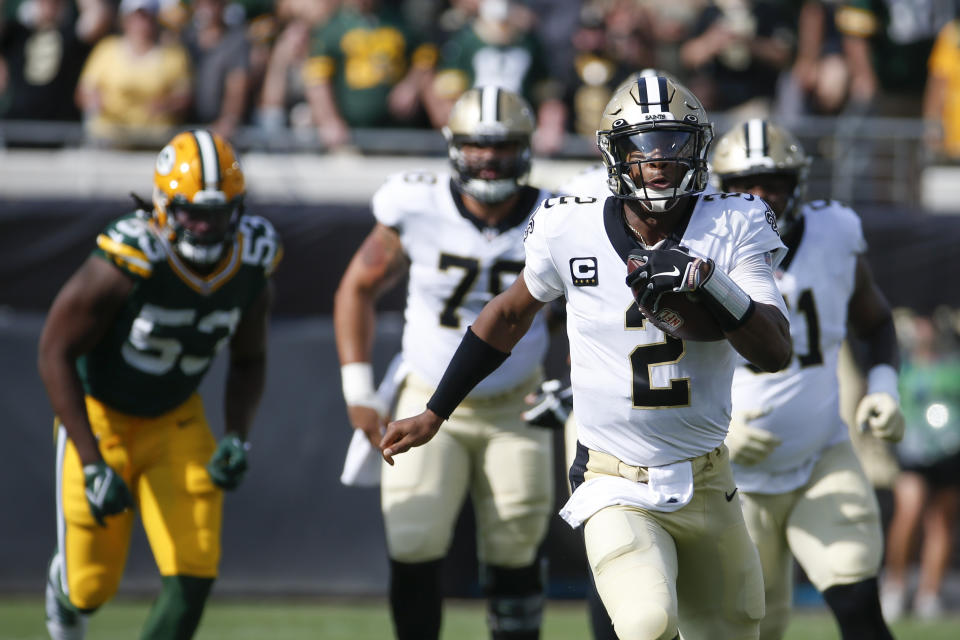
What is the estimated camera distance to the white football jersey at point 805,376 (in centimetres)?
457

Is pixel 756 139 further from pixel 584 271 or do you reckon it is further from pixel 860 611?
pixel 860 611

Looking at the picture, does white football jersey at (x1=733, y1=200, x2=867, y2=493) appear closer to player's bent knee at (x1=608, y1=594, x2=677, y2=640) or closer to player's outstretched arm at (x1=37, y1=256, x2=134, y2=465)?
player's bent knee at (x1=608, y1=594, x2=677, y2=640)

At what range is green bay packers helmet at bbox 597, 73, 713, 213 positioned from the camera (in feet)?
11.7

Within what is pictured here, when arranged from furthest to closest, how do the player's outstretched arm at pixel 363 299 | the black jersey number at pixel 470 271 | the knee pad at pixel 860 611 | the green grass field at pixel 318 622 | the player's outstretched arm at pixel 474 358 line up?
the green grass field at pixel 318 622 → the player's outstretched arm at pixel 363 299 → the black jersey number at pixel 470 271 → the knee pad at pixel 860 611 → the player's outstretched arm at pixel 474 358

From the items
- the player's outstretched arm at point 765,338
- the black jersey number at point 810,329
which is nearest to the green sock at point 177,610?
the black jersey number at point 810,329

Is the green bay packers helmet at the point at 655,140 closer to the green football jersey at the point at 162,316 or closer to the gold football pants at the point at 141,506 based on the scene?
the green football jersey at the point at 162,316

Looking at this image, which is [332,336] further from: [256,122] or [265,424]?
[256,122]

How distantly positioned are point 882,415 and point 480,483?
4.72 ft

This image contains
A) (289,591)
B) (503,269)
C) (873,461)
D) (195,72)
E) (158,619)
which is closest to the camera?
(158,619)

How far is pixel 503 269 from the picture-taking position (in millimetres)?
4945

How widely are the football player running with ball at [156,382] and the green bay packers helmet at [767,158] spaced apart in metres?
1.67

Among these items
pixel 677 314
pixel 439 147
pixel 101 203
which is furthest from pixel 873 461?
pixel 677 314

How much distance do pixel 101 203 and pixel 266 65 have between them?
193 cm

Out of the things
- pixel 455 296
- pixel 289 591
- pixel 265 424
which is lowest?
pixel 289 591
